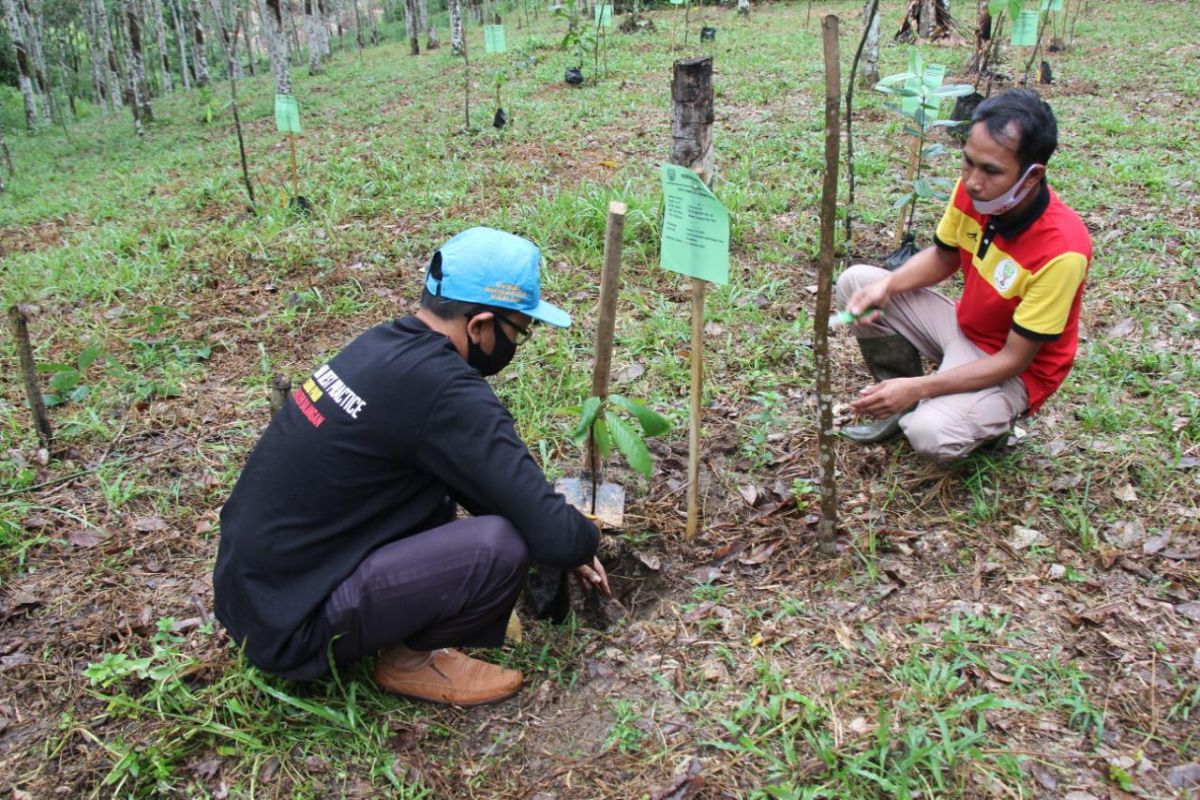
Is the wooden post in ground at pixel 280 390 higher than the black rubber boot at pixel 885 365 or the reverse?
higher

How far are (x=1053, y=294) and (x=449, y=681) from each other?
232 cm

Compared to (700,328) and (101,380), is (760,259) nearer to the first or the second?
(700,328)

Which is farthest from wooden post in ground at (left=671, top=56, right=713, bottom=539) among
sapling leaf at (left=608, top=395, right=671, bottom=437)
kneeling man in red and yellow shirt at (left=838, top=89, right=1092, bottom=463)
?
kneeling man in red and yellow shirt at (left=838, top=89, right=1092, bottom=463)

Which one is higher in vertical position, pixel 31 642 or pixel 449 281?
pixel 449 281

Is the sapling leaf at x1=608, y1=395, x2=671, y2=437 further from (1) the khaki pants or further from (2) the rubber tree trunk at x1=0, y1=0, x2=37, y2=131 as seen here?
(2) the rubber tree trunk at x1=0, y1=0, x2=37, y2=131

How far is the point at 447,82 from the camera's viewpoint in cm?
1321

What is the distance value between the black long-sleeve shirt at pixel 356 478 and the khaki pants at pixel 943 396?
1.48m

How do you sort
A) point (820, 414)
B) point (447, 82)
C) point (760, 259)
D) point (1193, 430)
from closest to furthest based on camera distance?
point (820, 414) → point (1193, 430) → point (760, 259) → point (447, 82)

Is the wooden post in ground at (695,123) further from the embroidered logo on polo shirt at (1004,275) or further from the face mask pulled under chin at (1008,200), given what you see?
the embroidered logo on polo shirt at (1004,275)

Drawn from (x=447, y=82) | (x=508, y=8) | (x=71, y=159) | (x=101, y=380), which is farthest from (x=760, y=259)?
(x=508, y=8)

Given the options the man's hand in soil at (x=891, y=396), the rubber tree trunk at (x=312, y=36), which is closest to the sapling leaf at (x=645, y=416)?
the man's hand in soil at (x=891, y=396)

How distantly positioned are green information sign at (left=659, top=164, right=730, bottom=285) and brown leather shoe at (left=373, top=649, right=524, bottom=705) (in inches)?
55.3

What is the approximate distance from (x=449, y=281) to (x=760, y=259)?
318cm

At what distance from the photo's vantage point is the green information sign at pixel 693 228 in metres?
2.42
